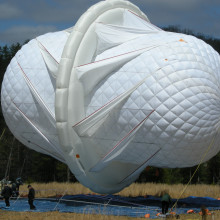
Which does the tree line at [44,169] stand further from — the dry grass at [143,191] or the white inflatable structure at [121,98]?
the white inflatable structure at [121,98]

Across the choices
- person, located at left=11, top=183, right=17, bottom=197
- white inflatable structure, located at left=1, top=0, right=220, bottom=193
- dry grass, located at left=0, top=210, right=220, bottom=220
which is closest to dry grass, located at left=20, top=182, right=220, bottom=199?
person, located at left=11, top=183, right=17, bottom=197

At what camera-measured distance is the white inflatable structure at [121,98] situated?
1455cm

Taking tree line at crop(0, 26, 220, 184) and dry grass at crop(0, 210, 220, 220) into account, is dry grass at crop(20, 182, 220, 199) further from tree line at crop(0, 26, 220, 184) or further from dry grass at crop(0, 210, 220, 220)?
tree line at crop(0, 26, 220, 184)

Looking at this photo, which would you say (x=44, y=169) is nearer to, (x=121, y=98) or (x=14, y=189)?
(x=14, y=189)

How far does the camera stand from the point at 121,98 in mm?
14859

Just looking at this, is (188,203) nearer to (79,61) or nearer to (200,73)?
(200,73)

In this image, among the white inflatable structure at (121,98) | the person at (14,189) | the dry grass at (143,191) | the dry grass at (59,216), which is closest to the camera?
the dry grass at (59,216)

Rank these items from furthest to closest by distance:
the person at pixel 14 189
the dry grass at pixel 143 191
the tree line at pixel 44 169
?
the tree line at pixel 44 169 < the dry grass at pixel 143 191 < the person at pixel 14 189

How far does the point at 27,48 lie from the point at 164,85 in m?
6.24

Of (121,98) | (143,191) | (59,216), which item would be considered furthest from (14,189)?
(121,98)

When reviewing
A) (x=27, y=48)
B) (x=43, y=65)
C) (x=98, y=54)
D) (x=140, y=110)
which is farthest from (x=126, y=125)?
(x=27, y=48)

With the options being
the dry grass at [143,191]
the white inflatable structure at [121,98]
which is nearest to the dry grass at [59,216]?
the white inflatable structure at [121,98]

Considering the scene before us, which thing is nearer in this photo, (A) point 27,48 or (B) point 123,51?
(B) point 123,51

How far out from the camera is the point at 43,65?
1712 centimetres
